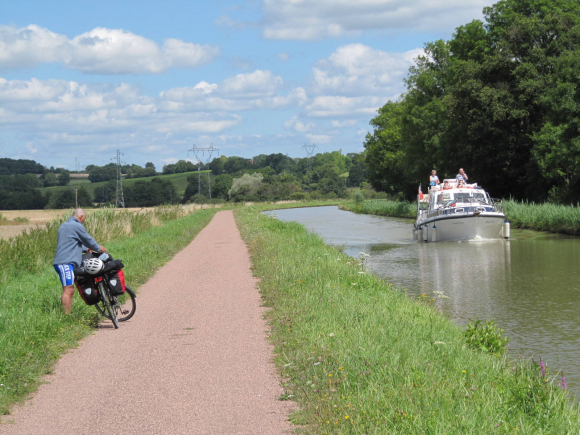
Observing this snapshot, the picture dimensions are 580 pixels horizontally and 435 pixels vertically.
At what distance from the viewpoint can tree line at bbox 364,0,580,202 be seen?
33.5 metres

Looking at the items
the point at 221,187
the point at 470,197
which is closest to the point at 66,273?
the point at 470,197

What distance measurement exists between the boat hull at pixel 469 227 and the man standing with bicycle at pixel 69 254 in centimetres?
2076

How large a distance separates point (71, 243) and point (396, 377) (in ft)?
18.8

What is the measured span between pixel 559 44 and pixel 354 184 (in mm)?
140892

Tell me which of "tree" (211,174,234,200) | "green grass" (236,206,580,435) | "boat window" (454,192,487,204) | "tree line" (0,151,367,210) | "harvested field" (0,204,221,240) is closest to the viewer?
"green grass" (236,206,580,435)

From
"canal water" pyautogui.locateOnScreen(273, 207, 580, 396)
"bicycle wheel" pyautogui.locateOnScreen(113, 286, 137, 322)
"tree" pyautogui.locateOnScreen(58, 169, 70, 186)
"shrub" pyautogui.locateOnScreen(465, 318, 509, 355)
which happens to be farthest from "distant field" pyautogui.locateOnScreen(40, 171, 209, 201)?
"shrub" pyautogui.locateOnScreen(465, 318, 509, 355)

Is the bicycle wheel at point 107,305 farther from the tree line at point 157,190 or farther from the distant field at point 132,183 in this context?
the distant field at point 132,183

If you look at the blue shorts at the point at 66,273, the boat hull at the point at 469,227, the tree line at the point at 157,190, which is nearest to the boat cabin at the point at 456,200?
the boat hull at the point at 469,227

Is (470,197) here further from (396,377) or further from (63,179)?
(63,179)

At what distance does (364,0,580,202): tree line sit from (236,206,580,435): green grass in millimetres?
25100

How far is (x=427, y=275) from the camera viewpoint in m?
17.4

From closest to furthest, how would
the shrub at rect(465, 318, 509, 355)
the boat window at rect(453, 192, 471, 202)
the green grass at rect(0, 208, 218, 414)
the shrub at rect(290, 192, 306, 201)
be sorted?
the green grass at rect(0, 208, 218, 414)
the shrub at rect(465, 318, 509, 355)
the boat window at rect(453, 192, 471, 202)
the shrub at rect(290, 192, 306, 201)

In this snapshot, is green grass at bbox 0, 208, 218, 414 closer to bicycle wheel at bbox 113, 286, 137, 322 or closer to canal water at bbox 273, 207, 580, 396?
bicycle wheel at bbox 113, 286, 137, 322

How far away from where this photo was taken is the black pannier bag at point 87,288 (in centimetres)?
969
